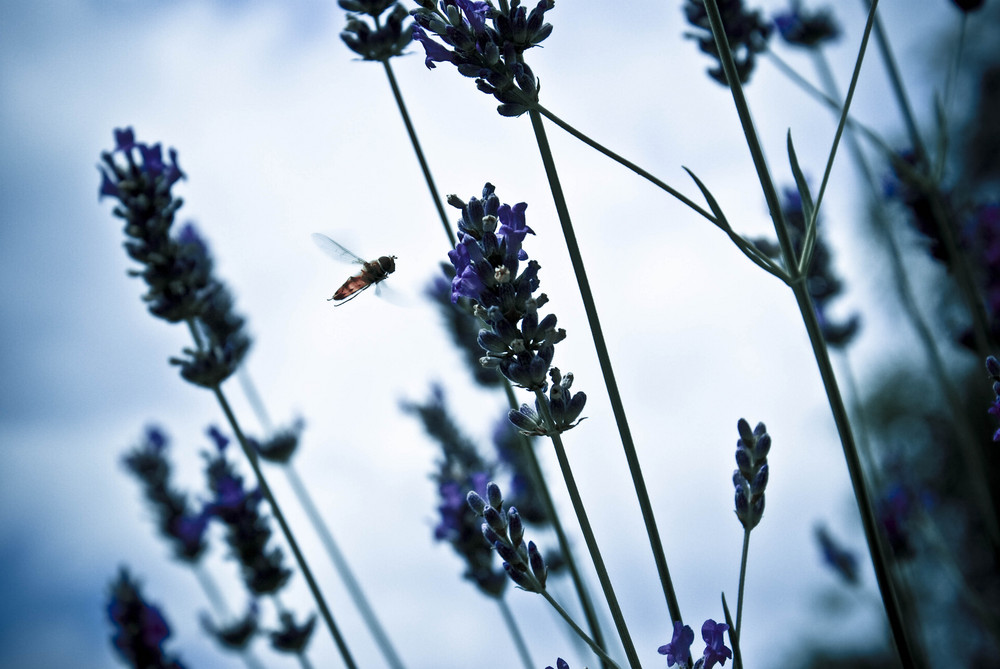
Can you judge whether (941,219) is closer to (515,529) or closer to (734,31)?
(734,31)

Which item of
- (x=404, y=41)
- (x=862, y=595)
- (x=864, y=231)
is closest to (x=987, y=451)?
(x=864, y=231)

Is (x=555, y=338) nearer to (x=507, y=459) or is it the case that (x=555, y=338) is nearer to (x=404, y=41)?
(x=404, y=41)

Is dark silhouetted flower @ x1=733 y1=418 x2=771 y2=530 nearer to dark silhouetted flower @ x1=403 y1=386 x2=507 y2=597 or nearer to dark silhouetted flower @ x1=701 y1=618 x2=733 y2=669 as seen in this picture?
dark silhouetted flower @ x1=701 y1=618 x2=733 y2=669

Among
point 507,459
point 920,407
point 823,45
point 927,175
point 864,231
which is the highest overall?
point 864,231

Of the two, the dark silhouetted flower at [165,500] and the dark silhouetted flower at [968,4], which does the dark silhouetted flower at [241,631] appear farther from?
the dark silhouetted flower at [968,4]

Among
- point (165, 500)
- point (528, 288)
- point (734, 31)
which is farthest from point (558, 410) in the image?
point (165, 500)

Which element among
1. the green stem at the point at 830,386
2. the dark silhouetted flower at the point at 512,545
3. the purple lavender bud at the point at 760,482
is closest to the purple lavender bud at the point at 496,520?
the dark silhouetted flower at the point at 512,545
